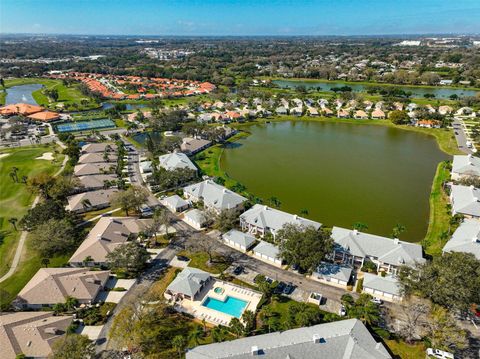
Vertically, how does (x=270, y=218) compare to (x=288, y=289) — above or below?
above

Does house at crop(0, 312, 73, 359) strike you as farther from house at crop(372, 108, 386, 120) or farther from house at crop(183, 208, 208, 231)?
house at crop(372, 108, 386, 120)

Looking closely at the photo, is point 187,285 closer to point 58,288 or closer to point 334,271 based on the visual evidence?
point 58,288

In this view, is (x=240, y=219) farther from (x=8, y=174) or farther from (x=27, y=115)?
(x=27, y=115)

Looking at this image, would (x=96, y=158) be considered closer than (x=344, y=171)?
No

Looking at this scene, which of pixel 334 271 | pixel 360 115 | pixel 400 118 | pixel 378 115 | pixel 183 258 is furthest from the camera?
pixel 360 115

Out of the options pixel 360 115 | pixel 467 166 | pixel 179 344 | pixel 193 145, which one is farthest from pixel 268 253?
pixel 360 115

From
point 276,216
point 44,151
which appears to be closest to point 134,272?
point 276,216

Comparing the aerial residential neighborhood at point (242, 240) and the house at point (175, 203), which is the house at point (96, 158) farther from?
the house at point (175, 203)
